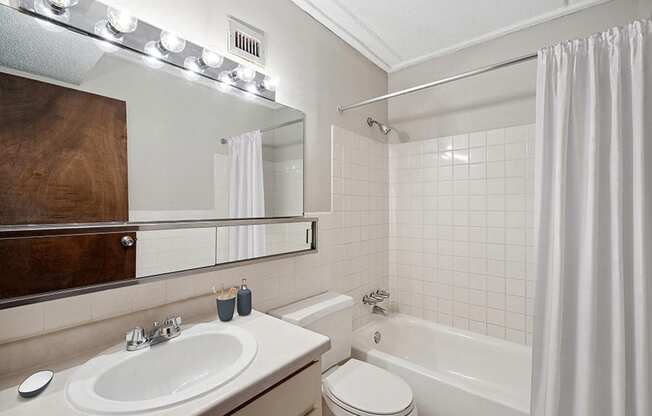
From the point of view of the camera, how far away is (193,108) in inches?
44.6

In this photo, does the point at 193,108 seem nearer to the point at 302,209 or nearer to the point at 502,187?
the point at 302,209

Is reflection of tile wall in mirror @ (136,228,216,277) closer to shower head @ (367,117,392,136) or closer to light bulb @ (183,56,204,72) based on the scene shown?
light bulb @ (183,56,204,72)

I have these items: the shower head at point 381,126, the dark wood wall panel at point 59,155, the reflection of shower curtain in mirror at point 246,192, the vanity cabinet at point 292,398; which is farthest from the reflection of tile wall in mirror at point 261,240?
the shower head at point 381,126

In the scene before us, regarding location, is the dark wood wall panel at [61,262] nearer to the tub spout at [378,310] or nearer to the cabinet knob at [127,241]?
the cabinet knob at [127,241]

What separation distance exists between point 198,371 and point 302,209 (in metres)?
0.89

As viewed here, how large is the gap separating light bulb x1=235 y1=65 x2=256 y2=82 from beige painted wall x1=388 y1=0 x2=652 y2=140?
4.61ft

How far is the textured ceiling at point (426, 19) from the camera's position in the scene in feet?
5.27

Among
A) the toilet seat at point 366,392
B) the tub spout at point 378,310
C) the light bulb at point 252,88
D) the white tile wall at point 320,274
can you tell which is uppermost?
the light bulb at point 252,88

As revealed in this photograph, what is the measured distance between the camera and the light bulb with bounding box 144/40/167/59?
3.31 ft

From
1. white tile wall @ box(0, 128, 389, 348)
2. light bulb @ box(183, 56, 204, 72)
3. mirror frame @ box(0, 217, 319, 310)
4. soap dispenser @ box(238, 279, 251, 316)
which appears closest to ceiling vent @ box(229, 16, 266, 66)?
light bulb @ box(183, 56, 204, 72)

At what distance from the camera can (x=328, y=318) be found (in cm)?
148

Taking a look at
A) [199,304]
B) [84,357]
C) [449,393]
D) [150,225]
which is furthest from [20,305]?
[449,393]

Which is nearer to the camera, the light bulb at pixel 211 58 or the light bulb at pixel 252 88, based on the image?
the light bulb at pixel 211 58

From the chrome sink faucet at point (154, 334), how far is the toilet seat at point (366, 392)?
2.42 ft
